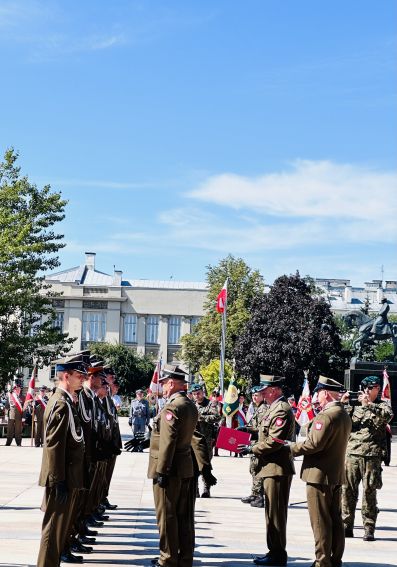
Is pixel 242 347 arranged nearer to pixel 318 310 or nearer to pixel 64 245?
pixel 318 310

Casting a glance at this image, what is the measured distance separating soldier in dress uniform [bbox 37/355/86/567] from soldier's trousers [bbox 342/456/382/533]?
4766 millimetres

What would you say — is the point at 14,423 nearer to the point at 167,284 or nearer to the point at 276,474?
the point at 276,474

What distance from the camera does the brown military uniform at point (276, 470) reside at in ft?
33.6

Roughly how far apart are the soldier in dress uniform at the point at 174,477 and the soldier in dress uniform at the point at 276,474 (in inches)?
41.4

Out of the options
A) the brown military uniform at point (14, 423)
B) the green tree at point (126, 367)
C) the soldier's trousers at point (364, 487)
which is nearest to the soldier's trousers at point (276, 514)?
the soldier's trousers at point (364, 487)

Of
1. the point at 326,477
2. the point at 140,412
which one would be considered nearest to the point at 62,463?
the point at 326,477

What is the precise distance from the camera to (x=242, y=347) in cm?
6194

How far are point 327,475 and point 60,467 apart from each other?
2.86 metres

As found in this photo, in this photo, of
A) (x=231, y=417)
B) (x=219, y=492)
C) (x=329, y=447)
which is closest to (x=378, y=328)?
(x=231, y=417)

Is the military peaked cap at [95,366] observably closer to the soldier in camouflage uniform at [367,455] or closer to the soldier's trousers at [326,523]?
the soldier's trousers at [326,523]

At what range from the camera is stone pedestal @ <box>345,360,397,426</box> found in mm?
37031

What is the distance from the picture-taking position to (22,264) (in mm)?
35062

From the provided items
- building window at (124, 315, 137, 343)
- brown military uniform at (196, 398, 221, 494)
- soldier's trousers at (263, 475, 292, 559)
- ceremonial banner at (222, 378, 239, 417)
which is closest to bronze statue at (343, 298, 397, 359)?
ceremonial banner at (222, 378, 239, 417)

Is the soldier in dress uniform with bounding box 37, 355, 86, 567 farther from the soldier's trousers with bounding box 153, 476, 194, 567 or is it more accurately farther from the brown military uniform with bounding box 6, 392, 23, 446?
the brown military uniform with bounding box 6, 392, 23, 446
